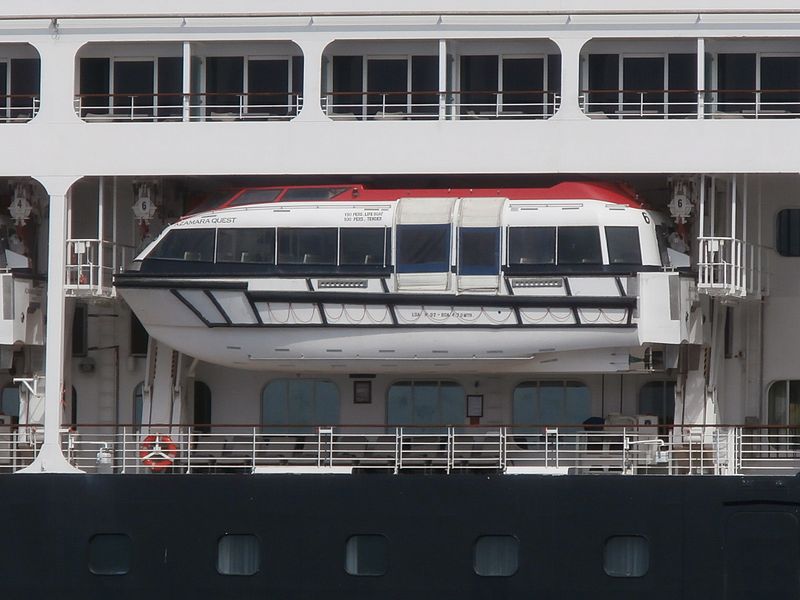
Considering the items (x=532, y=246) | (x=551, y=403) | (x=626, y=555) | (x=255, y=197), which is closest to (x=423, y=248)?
(x=532, y=246)

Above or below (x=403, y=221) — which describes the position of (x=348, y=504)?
below

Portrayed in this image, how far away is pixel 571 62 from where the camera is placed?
1983 cm

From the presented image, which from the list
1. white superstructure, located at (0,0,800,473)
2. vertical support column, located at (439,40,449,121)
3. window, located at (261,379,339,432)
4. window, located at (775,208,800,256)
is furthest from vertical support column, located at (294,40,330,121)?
window, located at (775,208,800,256)

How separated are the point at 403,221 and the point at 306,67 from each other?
232cm

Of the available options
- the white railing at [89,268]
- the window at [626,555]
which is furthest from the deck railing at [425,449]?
the white railing at [89,268]

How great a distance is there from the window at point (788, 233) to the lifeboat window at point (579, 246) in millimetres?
2956

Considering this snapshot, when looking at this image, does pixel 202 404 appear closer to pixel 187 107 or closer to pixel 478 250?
pixel 187 107

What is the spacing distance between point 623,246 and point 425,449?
370cm

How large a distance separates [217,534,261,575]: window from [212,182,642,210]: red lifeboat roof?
3.94 metres

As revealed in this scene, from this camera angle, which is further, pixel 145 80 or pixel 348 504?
pixel 145 80

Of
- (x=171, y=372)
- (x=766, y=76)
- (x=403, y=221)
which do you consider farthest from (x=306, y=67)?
(x=766, y=76)

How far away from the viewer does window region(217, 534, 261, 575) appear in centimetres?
1891

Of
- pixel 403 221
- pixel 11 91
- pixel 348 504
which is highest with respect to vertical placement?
pixel 11 91

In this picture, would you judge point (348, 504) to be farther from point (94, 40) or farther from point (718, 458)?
point (94, 40)
